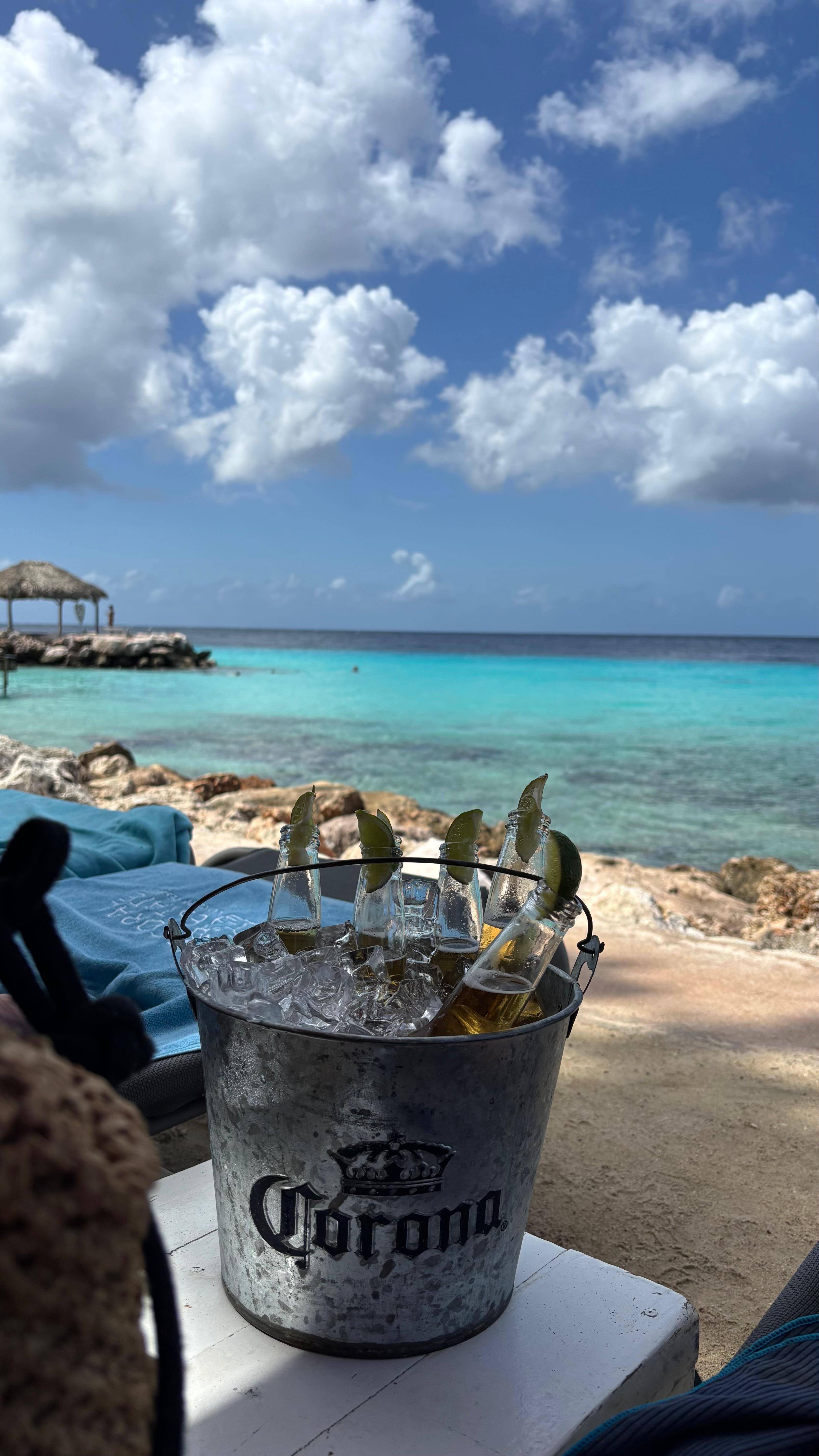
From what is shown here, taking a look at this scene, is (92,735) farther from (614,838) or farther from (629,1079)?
(629,1079)

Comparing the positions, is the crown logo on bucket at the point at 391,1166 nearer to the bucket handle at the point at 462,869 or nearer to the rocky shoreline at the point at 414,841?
the bucket handle at the point at 462,869

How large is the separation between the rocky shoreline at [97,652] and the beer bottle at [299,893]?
1355 inches

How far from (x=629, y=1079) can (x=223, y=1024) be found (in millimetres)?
2470

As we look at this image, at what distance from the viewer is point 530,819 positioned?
3.81ft

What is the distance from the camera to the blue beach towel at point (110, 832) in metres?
3.27

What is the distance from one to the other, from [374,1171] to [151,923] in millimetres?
1858

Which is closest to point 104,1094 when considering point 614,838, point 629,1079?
point 629,1079

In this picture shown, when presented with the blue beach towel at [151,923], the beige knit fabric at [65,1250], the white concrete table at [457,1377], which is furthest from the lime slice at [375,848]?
the blue beach towel at [151,923]

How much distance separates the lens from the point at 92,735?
50.8ft

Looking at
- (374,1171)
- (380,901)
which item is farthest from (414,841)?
(374,1171)

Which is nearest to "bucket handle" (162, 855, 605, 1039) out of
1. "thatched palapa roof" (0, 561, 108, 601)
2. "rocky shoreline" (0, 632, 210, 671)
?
"thatched palapa roof" (0, 561, 108, 601)

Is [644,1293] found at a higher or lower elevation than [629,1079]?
higher

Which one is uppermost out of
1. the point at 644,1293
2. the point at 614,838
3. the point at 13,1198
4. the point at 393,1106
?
the point at 13,1198

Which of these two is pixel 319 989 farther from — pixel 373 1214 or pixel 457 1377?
pixel 457 1377
